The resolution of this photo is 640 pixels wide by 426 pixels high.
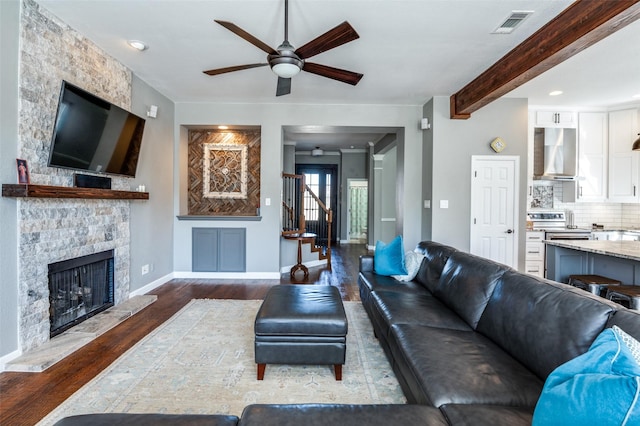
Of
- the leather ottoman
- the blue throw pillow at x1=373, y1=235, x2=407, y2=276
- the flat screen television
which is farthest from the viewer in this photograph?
the blue throw pillow at x1=373, y1=235, x2=407, y2=276

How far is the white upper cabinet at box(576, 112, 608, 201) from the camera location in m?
5.26

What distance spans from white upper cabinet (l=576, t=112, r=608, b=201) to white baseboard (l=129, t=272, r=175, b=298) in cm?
689

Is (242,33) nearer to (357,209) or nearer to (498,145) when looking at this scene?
(498,145)

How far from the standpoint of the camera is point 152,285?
178 inches

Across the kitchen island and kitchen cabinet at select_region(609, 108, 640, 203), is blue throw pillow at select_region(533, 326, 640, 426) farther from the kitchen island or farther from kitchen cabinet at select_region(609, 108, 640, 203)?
kitchen cabinet at select_region(609, 108, 640, 203)

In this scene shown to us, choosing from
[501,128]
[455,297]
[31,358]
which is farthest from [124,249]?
[501,128]

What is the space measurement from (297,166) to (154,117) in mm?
5707

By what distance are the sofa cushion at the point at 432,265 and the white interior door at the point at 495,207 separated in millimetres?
1796

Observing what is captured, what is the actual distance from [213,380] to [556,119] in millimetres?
6266

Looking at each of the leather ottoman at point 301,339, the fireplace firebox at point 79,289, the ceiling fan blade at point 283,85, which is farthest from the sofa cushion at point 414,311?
the fireplace firebox at point 79,289

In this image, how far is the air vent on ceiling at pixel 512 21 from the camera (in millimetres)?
2658

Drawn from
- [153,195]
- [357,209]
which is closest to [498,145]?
[153,195]

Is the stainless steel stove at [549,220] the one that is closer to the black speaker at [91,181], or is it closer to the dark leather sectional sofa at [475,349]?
the dark leather sectional sofa at [475,349]

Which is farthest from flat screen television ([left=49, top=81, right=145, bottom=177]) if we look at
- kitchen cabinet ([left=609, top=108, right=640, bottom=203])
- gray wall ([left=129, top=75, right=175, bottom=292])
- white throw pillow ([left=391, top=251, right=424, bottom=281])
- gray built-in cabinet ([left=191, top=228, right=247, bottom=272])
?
kitchen cabinet ([left=609, top=108, right=640, bottom=203])
